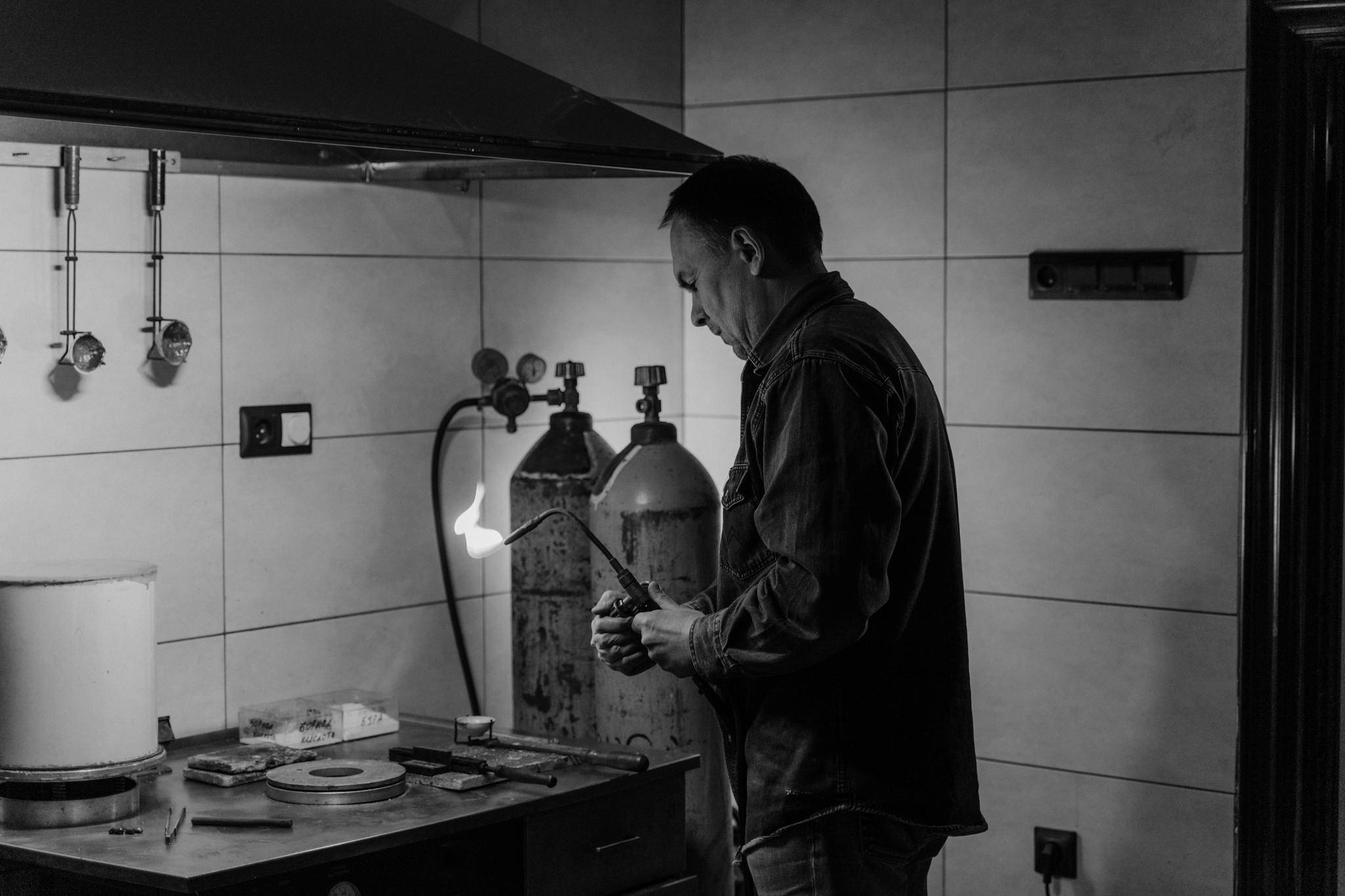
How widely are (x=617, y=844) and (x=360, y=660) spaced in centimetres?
75

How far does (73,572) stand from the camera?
2.01 metres

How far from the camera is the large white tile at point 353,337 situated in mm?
2512

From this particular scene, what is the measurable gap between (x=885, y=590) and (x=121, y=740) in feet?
3.46

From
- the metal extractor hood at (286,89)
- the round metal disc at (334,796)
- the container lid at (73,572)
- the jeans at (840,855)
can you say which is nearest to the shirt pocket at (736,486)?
the jeans at (840,855)

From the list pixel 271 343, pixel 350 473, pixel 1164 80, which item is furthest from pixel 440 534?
pixel 1164 80

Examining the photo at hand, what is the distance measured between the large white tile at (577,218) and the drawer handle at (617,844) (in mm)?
1200

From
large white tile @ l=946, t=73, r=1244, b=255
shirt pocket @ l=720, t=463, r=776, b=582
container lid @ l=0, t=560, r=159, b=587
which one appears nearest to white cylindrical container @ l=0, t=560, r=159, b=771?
container lid @ l=0, t=560, r=159, b=587

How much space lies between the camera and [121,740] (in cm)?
200

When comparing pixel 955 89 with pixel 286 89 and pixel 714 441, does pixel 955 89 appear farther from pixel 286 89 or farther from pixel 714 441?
pixel 286 89

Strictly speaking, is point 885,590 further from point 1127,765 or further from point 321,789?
point 1127,765

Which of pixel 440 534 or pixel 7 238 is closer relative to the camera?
pixel 7 238

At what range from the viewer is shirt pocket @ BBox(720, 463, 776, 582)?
1715 mm

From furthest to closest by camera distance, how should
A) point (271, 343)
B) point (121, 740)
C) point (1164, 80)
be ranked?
point (1164, 80), point (271, 343), point (121, 740)

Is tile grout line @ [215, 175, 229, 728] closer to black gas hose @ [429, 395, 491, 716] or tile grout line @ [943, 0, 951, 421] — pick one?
black gas hose @ [429, 395, 491, 716]
